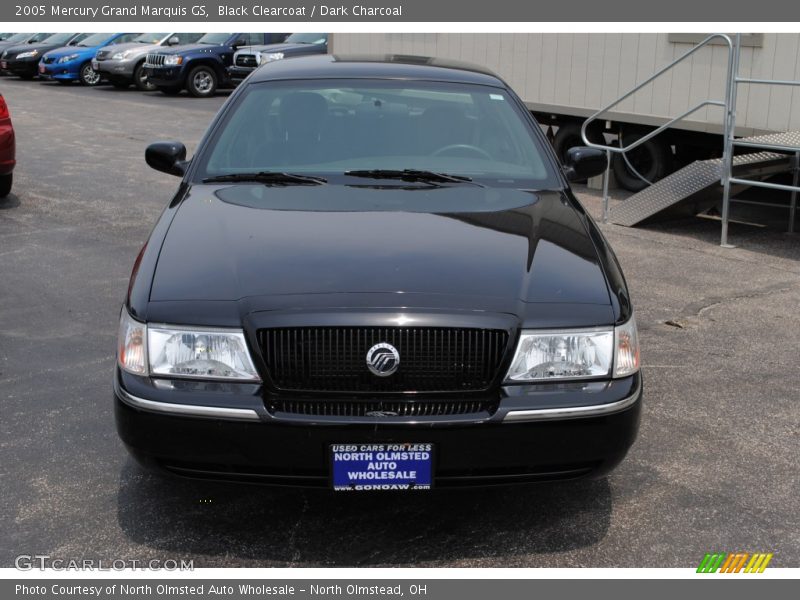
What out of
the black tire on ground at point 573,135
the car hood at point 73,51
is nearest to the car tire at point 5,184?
the black tire on ground at point 573,135

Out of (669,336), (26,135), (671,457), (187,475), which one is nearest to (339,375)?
(187,475)

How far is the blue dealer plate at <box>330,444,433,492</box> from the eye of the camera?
3363 mm

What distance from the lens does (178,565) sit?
3.56 metres

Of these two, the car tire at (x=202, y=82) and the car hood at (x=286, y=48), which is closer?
the car hood at (x=286, y=48)

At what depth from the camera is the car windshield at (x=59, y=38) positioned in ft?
99.6

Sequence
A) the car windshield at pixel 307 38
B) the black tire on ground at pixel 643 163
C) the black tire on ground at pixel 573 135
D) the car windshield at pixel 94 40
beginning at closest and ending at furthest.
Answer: the black tire on ground at pixel 643 163
the black tire on ground at pixel 573 135
the car windshield at pixel 307 38
the car windshield at pixel 94 40

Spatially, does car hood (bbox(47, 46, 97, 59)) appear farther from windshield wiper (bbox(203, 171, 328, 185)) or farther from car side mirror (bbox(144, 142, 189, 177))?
windshield wiper (bbox(203, 171, 328, 185))

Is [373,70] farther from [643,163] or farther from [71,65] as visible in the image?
[71,65]

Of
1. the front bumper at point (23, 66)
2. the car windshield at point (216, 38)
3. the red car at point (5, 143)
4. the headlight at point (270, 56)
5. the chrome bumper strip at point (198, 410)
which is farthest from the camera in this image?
the front bumper at point (23, 66)

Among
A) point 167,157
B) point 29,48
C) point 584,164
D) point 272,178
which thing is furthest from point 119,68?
point 272,178

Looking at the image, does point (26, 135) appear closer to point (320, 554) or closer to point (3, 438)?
point (3, 438)

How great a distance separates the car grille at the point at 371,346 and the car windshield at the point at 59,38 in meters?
29.3

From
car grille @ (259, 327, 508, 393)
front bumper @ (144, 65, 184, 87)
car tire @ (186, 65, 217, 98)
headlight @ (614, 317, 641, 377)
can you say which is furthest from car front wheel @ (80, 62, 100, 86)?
headlight @ (614, 317, 641, 377)

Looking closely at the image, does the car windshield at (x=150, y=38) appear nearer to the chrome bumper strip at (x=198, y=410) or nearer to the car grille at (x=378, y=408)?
the chrome bumper strip at (x=198, y=410)
